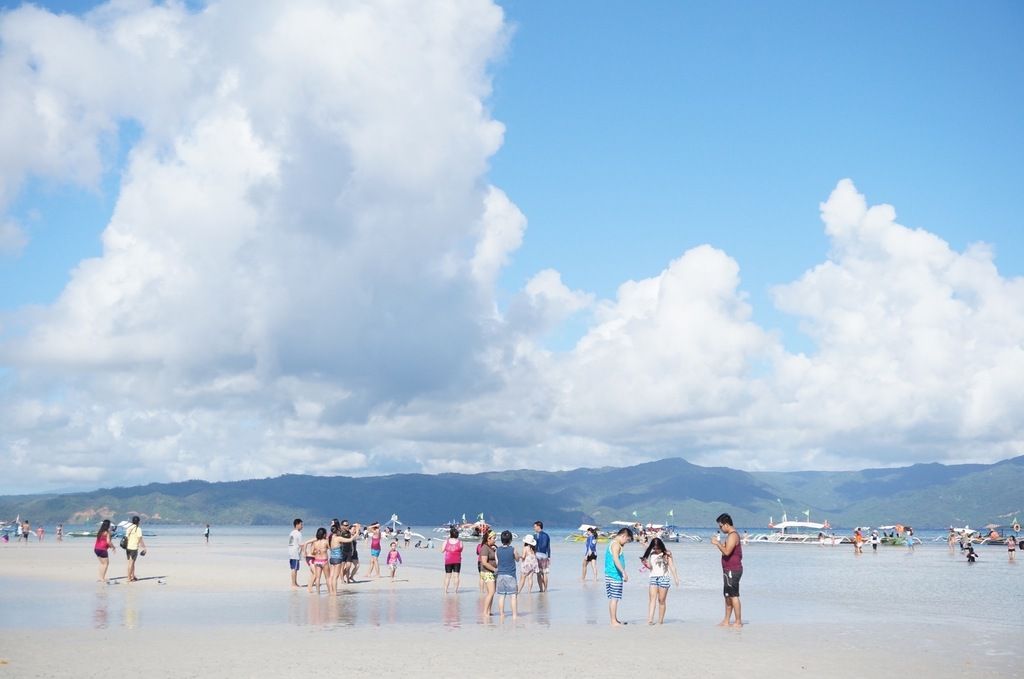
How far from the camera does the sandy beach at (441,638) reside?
1531cm

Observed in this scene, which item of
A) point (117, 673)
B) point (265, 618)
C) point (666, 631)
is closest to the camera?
point (117, 673)

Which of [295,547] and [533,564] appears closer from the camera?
[533,564]

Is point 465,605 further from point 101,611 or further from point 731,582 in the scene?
point 101,611

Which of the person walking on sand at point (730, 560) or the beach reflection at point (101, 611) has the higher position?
the person walking on sand at point (730, 560)

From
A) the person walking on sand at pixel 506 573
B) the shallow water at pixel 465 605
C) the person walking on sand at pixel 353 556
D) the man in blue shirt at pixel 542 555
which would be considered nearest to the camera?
the shallow water at pixel 465 605

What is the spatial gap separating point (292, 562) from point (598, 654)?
18.0 meters

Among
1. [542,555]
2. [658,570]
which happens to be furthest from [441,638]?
[542,555]

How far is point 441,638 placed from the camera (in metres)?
18.9

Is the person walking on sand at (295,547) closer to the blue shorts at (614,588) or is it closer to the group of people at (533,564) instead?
the group of people at (533,564)

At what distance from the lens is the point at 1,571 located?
40.9 metres

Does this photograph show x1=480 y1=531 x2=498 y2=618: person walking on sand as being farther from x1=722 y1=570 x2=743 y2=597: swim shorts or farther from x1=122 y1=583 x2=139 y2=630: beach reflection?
x1=122 y1=583 x2=139 y2=630: beach reflection

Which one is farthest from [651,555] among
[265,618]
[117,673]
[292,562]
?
[292,562]

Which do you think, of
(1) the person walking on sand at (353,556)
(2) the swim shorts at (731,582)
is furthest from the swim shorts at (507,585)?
(1) the person walking on sand at (353,556)

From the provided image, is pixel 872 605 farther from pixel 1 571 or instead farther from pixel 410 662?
pixel 1 571
